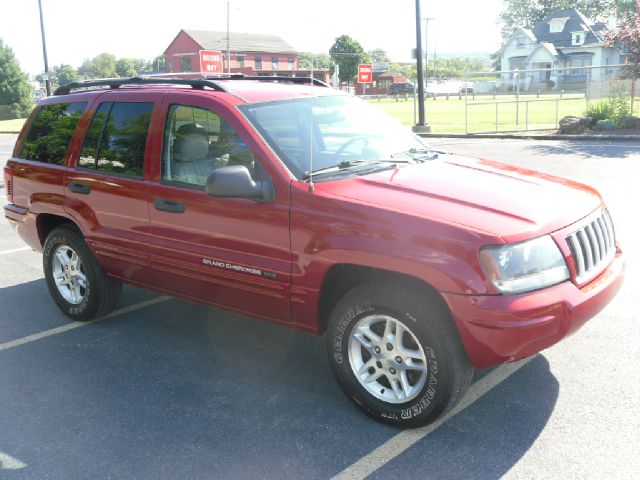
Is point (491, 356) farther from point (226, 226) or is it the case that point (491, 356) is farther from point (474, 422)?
point (226, 226)

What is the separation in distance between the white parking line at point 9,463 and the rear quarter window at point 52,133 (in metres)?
2.60

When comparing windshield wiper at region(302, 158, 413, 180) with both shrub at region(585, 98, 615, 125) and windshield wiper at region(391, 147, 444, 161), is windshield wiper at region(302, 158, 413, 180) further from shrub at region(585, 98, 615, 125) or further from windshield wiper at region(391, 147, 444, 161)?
shrub at region(585, 98, 615, 125)

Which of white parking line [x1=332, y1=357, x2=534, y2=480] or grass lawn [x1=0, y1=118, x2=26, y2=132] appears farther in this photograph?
grass lawn [x1=0, y1=118, x2=26, y2=132]

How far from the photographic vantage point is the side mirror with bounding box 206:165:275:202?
12.2 ft

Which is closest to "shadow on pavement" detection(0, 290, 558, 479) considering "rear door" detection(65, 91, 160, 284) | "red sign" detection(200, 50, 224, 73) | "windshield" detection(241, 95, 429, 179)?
"rear door" detection(65, 91, 160, 284)

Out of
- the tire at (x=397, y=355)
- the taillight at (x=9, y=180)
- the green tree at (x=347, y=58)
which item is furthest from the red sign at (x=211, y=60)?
the green tree at (x=347, y=58)

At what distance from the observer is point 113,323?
5.44 meters

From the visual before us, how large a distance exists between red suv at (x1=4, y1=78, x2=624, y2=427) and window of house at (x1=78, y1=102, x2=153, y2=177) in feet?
0.05

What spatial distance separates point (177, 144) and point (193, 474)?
2246 mm

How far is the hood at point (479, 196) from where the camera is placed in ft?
11.0

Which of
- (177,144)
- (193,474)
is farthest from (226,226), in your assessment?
(193,474)

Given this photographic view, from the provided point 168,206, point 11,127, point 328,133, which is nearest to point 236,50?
point 11,127

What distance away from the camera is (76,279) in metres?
5.41

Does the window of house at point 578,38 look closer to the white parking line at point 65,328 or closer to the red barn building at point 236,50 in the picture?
the red barn building at point 236,50
